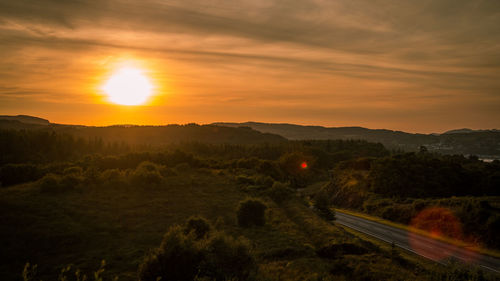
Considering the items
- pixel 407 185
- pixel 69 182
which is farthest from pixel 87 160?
pixel 407 185

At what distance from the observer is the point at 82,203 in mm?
38438

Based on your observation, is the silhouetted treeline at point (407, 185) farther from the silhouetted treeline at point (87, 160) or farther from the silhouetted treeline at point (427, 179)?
the silhouetted treeline at point (87, 160)

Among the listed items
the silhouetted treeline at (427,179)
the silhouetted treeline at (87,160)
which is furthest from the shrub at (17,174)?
the silhouetted treeline at (427,179)

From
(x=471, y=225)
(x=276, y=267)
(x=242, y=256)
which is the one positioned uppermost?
(x=242, y=256)

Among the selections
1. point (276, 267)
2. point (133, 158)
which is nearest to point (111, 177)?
point (133, 158)

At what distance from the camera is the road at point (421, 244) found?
39.8 m

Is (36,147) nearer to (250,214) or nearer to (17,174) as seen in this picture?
(17,174)

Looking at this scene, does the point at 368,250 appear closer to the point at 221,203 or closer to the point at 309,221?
the point at 309,221

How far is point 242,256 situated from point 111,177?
43004 millimetres

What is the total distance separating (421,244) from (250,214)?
95.2 ft

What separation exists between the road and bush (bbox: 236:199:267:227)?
2354 centimetres

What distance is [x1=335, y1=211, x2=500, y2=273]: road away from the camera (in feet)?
131

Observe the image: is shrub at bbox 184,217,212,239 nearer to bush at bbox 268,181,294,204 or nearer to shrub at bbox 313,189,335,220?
bush at bbox 268,181,294,204

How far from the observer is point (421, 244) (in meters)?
46.5
